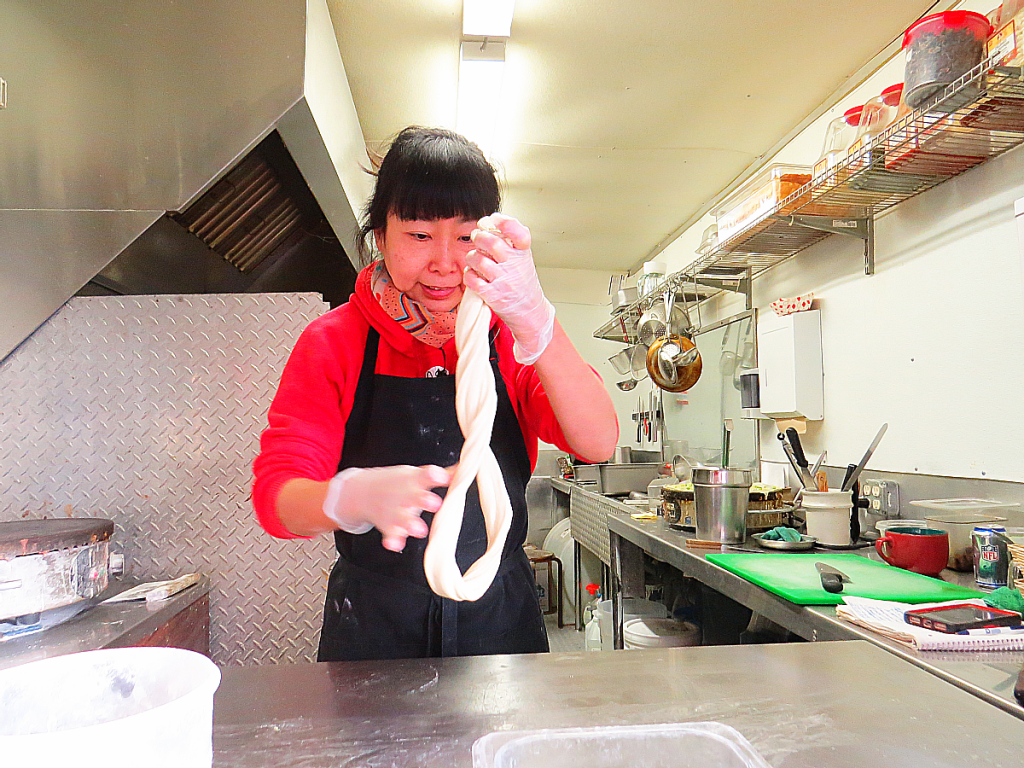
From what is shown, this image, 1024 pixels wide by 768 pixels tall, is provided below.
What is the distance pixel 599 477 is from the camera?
403cm

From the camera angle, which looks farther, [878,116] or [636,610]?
[636,610]

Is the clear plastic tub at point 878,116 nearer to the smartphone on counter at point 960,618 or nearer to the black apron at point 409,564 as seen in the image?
the smartphone on counter at point 960,618

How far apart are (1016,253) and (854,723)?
1524 mm

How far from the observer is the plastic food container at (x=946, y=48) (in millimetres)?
1508

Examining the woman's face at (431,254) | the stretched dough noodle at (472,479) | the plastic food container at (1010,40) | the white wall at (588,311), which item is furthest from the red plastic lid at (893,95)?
the white wall at (588,311)

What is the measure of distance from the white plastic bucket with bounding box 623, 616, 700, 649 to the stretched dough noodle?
5.96 feet

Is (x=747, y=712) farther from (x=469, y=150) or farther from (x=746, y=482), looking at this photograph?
(x=746, y=482)

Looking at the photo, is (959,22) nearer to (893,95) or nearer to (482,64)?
(893,95)

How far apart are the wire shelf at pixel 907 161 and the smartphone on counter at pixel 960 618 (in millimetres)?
1085

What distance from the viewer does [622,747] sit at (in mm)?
655

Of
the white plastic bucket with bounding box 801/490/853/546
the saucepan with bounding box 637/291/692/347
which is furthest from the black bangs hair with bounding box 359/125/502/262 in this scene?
the saucepan with bounding box 637/291/692/347

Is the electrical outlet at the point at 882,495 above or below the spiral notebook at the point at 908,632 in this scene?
above

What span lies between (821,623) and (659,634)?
3.67 ft

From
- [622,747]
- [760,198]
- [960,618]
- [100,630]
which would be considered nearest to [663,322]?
[760,198]
